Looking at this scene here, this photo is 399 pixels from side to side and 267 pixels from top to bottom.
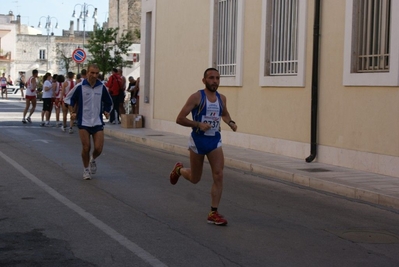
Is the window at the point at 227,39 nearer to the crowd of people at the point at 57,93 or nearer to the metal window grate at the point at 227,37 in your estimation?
the metal window grate at the point at 227,37

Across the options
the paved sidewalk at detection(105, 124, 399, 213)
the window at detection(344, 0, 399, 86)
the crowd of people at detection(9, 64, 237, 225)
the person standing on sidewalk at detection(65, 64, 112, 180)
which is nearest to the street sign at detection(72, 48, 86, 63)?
the paved sidewalk at detection(105, 124, 399, 213)

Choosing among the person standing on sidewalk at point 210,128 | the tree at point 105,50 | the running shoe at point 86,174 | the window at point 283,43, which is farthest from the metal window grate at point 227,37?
the tree at point 105,50

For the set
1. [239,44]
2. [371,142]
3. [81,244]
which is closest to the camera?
[81,244]

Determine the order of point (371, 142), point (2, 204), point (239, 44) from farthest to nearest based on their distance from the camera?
point (239, 44) → point (371, 142) → point (2, 204)

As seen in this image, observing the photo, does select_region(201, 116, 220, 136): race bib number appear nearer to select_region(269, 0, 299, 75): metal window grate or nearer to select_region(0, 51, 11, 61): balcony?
select_region(269, 0, 299, 75): metal window grate

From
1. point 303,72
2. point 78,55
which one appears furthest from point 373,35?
point 78,55

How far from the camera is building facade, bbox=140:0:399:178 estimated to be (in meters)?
13.7

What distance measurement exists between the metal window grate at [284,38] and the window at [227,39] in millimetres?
1479

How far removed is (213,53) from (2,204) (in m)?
11.5

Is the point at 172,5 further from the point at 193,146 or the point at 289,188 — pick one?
the point at 193,146

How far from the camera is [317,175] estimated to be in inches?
520

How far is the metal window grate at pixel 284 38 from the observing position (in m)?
16.7

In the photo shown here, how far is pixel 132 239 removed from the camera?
307 inches

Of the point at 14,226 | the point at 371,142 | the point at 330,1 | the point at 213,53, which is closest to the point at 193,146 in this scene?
the point at 14,226
